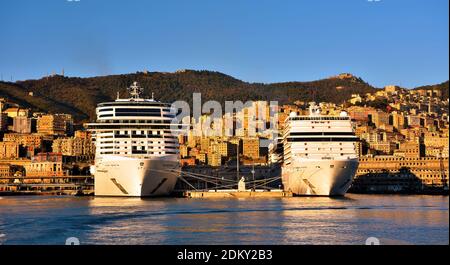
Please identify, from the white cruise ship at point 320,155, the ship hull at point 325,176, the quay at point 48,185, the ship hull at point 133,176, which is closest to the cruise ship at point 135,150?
the ship hull at point 133,176

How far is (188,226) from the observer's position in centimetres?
1694

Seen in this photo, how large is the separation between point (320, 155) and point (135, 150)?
7830 millimetres

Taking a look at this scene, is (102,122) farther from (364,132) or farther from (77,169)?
(364,132)

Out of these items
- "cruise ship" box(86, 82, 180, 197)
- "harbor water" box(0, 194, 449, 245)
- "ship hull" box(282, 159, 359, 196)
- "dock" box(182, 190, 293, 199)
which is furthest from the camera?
"dock" box(182, 190, 293, 199)

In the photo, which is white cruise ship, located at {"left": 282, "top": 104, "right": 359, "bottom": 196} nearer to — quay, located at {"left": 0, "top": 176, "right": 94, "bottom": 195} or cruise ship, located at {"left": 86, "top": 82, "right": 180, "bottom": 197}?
cruise ship, located at {"left": 86, "top": 82, "right": 180, "bottom": 197}

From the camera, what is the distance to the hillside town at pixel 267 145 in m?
54.5

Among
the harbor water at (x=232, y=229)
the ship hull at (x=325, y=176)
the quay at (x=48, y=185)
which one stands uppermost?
the ship hull at (x=325, y=176)

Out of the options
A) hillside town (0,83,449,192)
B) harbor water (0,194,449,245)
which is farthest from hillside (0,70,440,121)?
harbor water (0,194,449,245)

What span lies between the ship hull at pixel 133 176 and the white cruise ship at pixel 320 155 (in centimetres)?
550

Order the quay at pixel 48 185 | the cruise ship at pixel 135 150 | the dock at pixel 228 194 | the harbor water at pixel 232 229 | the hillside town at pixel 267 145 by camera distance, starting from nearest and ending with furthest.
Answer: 1. the harbor water at pixel 232 229
2. the cruise ship at pixel 135 150
3. the dock at pixel 228 194
4. the quay at pixel 48 185
5. the hillside town at pixel 267 145

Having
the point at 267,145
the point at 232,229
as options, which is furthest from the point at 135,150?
the point at 267,145

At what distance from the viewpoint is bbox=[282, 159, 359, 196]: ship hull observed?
3456 centimetres

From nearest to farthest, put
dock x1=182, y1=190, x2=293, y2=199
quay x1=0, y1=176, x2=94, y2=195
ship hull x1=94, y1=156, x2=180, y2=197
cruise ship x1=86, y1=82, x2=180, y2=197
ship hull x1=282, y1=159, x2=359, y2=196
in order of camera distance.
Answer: ship hull x1=94, y1=156, x2=180, y2=197 → cruise ship x1=86, y1=82, x2=180, y2=197 → ship hull x1=282, y1=159, x2=359, y2=196 → dock x1=182, y1=190, x2=293, y2=199 → quay x1=0, y1=176, x2=94, y2=195

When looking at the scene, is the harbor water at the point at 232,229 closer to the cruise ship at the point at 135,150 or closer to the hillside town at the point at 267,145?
the cruise ship at the point at 135,150
